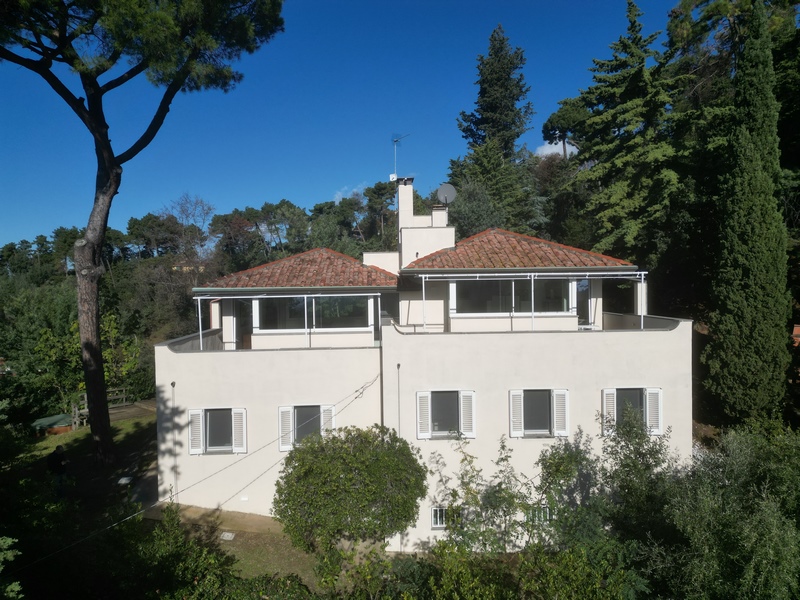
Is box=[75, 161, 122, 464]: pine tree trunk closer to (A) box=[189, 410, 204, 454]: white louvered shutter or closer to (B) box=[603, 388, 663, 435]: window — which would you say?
(A) box=[189, 410, 204, 454]: white louvered shutter

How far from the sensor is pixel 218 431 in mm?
12492

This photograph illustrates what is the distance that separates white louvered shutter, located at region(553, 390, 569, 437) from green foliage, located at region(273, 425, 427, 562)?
4006mm

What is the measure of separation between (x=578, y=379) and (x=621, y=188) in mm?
15051

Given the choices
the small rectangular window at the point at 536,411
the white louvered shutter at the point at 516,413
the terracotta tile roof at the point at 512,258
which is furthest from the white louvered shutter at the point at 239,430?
the small rectangular window at the point at 536,411

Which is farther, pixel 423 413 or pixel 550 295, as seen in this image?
pixel 550 295

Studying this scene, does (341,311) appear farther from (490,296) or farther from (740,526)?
(740,526)

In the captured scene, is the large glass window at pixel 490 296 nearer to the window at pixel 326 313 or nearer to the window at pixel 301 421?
the window at pixel 326 313

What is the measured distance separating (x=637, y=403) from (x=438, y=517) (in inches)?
234

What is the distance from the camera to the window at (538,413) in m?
11.8

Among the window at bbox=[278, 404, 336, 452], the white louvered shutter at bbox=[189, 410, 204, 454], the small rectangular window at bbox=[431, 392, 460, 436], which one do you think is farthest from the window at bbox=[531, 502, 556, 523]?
the white louvered shutter at bbox=[189, 410, 204, 454]

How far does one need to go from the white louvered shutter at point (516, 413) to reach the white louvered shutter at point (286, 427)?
227 inches

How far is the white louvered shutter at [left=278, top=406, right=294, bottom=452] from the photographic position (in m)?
12.3

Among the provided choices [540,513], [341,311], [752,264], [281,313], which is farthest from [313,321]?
[752,264]

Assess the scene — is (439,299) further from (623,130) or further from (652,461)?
(623,130)
